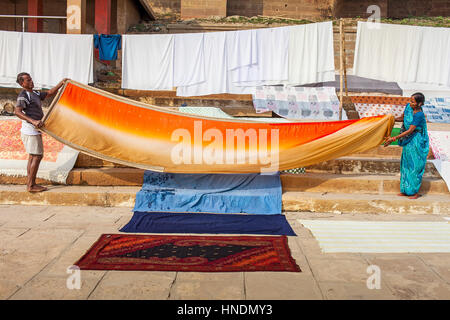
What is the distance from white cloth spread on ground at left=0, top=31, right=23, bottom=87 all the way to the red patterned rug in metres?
6.70

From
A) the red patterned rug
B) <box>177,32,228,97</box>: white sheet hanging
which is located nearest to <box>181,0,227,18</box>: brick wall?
<box>177,32,228,97</box>: white sheet hanging

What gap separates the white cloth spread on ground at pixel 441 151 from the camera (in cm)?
521

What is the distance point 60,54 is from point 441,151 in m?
7.67

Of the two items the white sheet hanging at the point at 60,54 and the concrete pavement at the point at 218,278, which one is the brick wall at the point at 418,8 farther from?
the concrete pavement at the point at 218,278

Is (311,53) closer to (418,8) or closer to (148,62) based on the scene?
(148,62)

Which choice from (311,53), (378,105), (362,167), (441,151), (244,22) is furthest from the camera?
(244,22)

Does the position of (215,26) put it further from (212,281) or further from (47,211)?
(212,281)

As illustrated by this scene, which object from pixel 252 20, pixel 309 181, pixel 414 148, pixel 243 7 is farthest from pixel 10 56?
pixel 243 7

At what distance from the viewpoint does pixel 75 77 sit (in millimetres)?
8539

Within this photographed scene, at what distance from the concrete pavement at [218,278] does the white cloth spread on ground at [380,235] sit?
4.6 inches

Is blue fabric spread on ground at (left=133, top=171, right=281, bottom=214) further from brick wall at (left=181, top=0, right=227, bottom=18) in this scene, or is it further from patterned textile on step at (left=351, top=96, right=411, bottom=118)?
brick wall at (left=181, top=0, right=227, bottom=18)

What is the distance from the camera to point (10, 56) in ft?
27.9

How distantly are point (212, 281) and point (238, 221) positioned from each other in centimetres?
148

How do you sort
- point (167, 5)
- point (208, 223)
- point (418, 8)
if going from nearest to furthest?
point (208, 223) < point (167, 5) < point (418, 8)
